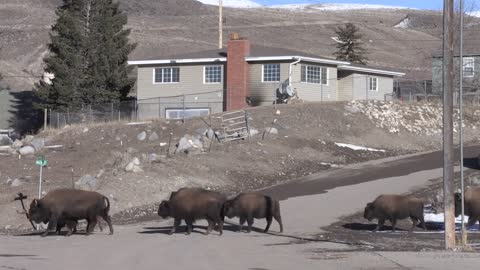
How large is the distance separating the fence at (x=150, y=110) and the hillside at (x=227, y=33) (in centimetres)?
3904

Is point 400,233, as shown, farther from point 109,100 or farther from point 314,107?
point 109,100

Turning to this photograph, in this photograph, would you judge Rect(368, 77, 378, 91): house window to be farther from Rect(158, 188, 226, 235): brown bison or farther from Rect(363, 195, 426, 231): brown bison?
Rect(158, 188, 226, 235): brown bison

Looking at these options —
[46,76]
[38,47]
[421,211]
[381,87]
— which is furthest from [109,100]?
[38,47]

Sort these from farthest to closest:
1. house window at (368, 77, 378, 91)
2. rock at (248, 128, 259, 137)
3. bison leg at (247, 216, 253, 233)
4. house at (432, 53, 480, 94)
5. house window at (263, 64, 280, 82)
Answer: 1. house at (432, 53, 480, 94)
2. house window at (368, 77, 378, 91)
3. house window at (263, 64, 280, 82)
4. rock at (248, 128, 259, 137)
5. bison leg at (247, 216, 253, 233)

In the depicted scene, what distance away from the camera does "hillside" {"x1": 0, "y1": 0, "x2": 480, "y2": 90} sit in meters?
128

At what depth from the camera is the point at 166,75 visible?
64.7 meters

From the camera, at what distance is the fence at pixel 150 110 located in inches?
2435

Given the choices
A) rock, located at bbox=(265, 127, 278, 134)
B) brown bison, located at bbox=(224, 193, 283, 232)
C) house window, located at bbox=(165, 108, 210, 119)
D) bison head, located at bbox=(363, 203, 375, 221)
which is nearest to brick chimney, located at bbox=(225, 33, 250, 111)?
house window, located at bbox=(165, 108, 210, 119)

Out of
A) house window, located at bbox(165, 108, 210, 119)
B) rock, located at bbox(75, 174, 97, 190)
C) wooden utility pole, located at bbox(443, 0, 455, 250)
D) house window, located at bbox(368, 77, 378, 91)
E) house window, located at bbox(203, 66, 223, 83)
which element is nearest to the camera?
wooden utility pole, located at bbox(443, 0, 455, 250)

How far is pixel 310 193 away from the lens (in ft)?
120

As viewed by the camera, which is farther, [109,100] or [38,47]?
[38,47]

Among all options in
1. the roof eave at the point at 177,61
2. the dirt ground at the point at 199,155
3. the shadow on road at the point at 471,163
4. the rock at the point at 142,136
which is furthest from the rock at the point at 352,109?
the rock at the point at 142,136

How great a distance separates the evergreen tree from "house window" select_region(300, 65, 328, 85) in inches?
546

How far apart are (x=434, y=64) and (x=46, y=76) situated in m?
33.4
